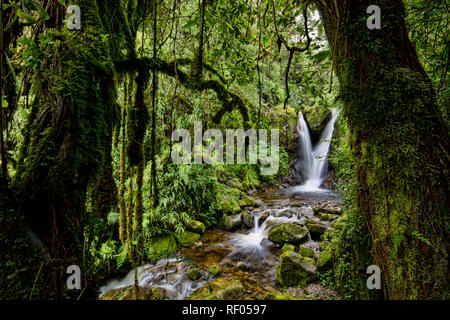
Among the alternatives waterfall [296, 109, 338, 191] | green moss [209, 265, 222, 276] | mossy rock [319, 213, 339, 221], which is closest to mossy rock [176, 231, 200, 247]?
green moss [209, 265, 222, 276]

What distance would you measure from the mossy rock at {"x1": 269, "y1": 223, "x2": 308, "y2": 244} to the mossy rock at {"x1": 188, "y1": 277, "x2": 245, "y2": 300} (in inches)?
79.3

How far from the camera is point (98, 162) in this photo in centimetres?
133

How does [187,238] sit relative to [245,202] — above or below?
below

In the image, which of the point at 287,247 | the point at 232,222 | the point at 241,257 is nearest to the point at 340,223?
the point at 287,247

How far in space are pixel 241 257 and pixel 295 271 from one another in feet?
5.09

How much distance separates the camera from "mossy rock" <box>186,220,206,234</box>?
6062mm

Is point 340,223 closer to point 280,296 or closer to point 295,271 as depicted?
point 295,271

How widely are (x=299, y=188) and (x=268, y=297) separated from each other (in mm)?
9086

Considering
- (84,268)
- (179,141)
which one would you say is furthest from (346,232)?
(179,141)

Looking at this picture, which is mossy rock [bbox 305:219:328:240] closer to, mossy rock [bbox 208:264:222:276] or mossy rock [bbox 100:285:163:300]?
mossy rock [bbox 208:264:222:276]

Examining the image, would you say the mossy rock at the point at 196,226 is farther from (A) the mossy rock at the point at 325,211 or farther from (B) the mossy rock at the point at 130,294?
(A) the mossy rock at the point at 325,211

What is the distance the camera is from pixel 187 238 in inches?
225

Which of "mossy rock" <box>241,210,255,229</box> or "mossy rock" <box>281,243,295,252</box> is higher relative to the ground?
"mossy rock" <box>241,210,255,229</box>
